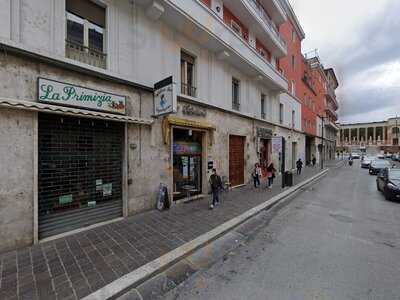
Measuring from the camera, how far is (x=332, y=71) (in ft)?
158

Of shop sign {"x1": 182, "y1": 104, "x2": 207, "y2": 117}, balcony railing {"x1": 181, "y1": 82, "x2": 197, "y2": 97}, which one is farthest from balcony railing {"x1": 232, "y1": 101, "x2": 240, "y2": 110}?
balcony railing {"x1": 181, "y1": 82, "x2": 197, "y2": 97}

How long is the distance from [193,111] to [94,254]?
624 centimetres

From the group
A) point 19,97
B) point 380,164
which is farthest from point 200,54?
point 380,164

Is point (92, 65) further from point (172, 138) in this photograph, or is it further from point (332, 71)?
point (332, 71)

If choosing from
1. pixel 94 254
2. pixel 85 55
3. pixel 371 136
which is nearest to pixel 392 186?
pixel 94 254

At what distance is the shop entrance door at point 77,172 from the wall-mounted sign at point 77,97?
42cm

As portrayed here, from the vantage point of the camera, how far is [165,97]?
6.80 meters

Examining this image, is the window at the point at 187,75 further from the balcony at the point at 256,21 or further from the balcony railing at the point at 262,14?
the balcony railing at the point at 262,14

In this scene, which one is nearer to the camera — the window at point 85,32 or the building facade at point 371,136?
the window at point 85,32

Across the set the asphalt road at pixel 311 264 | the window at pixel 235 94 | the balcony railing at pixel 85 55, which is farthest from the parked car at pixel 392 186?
the balcony railing at pixel 85 55

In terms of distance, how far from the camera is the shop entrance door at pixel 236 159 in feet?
39.1

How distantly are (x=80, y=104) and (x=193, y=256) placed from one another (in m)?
4.46

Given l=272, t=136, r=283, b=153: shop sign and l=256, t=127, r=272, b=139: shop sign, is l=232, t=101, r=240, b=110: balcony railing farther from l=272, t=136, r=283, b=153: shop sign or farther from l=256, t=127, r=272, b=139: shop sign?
l=272, t=136, r=283, b=153: shop sign

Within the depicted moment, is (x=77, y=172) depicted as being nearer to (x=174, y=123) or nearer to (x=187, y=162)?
(x=174, y=123)
